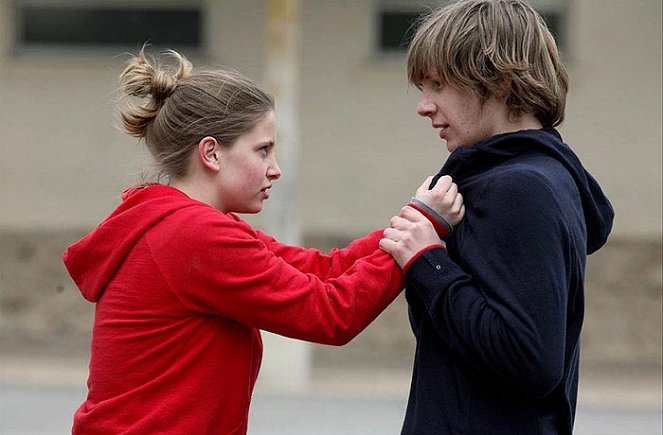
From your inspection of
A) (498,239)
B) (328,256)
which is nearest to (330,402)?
(328,256)

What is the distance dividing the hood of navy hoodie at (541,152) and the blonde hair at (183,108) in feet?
1.47

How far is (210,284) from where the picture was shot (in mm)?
2449

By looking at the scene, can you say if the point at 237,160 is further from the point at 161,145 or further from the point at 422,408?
the point at 422,408

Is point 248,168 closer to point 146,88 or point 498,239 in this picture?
point 146,88

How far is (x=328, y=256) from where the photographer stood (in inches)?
114

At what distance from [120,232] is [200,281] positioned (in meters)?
0.24

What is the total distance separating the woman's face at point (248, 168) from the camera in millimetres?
2586

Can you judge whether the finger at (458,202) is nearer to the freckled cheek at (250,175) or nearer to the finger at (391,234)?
the finger at (391,234)

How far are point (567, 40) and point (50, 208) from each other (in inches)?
175

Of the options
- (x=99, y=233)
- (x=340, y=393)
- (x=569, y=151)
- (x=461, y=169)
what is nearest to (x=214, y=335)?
(x=99, y=233)

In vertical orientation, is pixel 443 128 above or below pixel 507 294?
above

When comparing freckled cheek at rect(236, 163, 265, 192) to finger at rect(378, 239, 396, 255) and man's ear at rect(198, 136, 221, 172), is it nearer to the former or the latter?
man's ear at rect(198, 136, 221, 172)

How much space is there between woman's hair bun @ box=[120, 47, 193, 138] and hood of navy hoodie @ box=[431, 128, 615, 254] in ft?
2.07

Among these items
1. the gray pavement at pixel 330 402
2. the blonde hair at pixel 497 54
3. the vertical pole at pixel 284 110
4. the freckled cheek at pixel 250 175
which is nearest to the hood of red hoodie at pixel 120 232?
the freckled cheek at pixel 250 175
